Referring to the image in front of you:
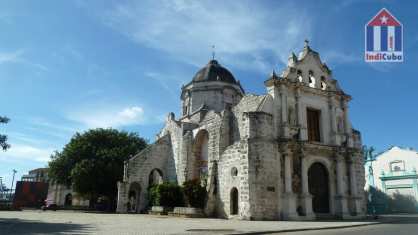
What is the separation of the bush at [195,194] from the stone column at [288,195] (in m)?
5.21

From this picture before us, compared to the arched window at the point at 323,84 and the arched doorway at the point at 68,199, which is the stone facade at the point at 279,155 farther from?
the arched doorway at the point at 68,199

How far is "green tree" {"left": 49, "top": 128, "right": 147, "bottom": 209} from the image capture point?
32.1 m

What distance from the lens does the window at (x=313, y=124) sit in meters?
24.4

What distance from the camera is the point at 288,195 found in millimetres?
20750

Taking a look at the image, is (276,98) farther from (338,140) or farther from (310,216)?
(310,216)

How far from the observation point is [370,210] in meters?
31.5

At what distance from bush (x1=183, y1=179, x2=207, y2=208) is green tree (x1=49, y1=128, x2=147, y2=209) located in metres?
11.9

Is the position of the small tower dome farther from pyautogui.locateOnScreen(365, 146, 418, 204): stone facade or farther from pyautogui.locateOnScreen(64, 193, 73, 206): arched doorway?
pyautogui.locateOnScreen(64, 193, 73, 206): arched doorway

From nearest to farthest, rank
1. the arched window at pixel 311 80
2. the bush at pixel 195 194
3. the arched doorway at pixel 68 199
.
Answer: the bush at pixel 195 194, the arched window at pixel 311 80, the arched doorway at pixel 68 199

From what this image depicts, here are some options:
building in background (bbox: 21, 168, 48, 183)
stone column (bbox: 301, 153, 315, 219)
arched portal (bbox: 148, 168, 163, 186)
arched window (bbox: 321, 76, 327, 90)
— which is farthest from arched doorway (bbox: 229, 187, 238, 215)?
building in background (bbox: 21, 168, 48, 183)

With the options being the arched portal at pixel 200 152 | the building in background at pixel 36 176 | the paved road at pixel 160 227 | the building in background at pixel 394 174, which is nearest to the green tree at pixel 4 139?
the paved road at pixel 160 227

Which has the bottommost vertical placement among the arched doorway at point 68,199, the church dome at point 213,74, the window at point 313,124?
the arched doorway at point 68,199

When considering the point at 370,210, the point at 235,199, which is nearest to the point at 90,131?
the point at 235,199

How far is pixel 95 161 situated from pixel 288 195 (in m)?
19.4
